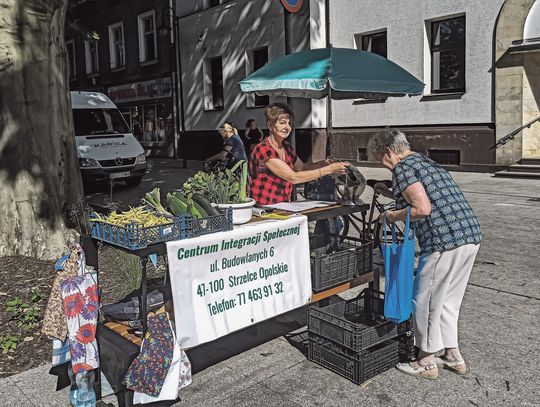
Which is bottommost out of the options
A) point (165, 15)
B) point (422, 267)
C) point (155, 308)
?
point (155, 308)

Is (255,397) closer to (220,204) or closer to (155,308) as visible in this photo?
(155,308)

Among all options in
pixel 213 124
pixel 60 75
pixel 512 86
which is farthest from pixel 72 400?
pixel 213 124

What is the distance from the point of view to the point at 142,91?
25312mm

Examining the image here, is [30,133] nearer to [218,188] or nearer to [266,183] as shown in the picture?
[266,183]

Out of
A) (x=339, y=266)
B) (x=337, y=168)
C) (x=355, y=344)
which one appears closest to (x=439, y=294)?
(x=355, y=344)

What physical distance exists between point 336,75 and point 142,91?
20871mm

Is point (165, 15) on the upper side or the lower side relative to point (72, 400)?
upper

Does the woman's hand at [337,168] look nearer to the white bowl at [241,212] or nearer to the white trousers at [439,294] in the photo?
the white bowl at [241,212]

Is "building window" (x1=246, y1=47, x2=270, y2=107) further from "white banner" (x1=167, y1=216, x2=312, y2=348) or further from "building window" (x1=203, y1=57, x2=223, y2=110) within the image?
"white banner" (x1=167, y1=216, x2=312, y2=348)

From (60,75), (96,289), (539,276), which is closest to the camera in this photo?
(96,289)

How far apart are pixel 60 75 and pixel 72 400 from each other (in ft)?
14.0

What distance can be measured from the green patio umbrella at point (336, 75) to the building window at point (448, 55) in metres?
9.90

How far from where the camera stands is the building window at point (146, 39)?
82.3 feet

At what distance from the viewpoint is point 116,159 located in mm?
13836
